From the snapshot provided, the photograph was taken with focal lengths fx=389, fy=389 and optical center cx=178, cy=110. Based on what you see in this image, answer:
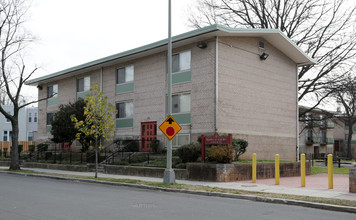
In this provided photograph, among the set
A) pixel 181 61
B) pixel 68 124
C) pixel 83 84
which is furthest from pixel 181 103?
pixel 83 84

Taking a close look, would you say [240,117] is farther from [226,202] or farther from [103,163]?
[226,202]

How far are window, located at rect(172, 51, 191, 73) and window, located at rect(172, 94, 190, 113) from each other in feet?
5.75

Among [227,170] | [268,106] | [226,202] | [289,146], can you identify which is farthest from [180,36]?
[226,202]

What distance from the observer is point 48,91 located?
38.8 metres

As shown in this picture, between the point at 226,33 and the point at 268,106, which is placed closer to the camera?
the point at 226,33

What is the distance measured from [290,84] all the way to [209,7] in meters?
9.84

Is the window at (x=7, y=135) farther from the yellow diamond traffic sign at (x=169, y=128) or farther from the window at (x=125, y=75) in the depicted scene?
the yellow diamond traffic sign at (x=169, y=128)

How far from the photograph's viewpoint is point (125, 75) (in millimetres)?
29672

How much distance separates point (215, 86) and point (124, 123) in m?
9.53

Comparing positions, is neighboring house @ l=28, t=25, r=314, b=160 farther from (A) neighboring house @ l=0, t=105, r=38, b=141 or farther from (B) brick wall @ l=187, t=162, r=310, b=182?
(A) neighboring house @ l=0, t=105, r=38, b=141

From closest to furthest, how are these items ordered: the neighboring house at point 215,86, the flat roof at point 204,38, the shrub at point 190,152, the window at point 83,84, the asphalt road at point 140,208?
the asphalt road at point 140,208 → the shrub at point 190,152 → the flat roof at point 204,38 → the neighboring house at point 215,86 → the window at point 83,84

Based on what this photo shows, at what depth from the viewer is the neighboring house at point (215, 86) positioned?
909 inches

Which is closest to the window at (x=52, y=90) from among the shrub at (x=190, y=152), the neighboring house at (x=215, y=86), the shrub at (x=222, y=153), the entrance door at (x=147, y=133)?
the neighboring house at (x=215, y=86)

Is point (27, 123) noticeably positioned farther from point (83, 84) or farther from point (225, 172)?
point (225, 172)
